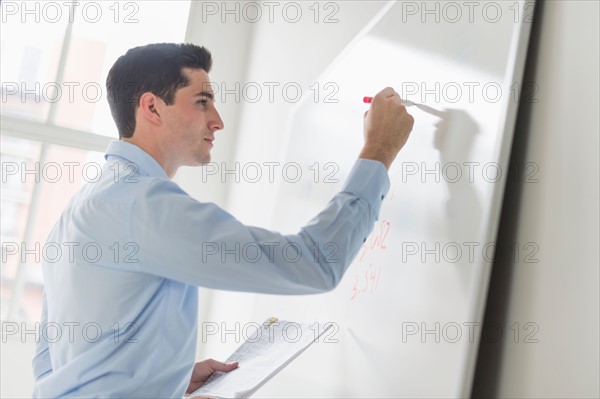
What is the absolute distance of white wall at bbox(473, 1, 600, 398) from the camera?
0.77 metres

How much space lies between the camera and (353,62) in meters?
1.59

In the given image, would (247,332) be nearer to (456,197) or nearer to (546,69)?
(456,197)

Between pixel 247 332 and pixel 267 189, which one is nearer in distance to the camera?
pixel 247 332

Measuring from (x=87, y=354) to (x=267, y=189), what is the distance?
162cm

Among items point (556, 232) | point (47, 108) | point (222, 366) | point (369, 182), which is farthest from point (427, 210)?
point (47, 108)

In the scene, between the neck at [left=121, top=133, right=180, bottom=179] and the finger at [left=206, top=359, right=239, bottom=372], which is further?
the finger at [left=206, top=359, right=239, bottom=372]

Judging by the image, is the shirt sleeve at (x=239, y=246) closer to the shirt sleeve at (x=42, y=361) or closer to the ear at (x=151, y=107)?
the ear at (x=151, y=107)

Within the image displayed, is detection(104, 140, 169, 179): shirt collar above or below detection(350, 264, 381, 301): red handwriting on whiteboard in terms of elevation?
above

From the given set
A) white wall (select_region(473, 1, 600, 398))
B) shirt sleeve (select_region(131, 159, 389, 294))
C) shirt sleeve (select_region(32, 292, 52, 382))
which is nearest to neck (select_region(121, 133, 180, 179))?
shirt sleeve (select_region(131, 159, 389, 294))

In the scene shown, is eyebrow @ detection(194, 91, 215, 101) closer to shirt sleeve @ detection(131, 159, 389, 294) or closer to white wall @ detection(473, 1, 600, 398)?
shirt sleeve @ detection(131, 159, 389, 294)

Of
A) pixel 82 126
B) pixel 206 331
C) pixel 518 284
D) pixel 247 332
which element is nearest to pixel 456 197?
pixel 518 284

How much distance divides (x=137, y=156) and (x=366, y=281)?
48 centimetres

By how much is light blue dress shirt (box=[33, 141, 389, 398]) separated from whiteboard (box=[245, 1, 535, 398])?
0.13 metres

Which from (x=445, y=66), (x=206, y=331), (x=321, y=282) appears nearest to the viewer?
(x=321, y=282)
